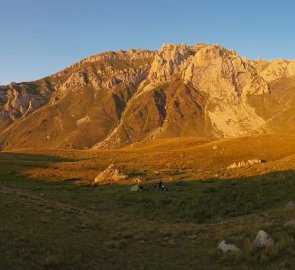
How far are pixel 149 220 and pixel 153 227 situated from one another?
4.85 metres

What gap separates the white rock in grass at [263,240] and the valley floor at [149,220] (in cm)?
57

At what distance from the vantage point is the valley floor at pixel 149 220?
65.7 ft

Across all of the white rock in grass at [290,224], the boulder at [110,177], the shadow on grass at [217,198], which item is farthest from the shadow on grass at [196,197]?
the white rock in grass at [290,224]

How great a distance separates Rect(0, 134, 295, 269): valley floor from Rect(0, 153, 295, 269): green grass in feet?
0.20

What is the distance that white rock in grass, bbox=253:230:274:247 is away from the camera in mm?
21305

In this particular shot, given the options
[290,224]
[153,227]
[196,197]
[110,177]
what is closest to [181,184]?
[196,197]

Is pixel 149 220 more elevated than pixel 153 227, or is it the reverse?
pixel 153 227

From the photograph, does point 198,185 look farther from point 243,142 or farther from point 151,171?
point 243,142

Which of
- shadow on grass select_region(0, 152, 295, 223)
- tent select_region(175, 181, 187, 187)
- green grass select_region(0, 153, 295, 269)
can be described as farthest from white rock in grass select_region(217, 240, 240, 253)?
tent select_region(175, 181, 187, 187)

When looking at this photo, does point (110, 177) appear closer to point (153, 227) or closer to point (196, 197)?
point (196, 197)

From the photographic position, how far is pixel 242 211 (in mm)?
34625

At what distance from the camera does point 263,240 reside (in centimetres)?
2159

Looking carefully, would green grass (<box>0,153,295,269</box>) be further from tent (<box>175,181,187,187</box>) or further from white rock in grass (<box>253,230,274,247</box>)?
tent (<box>175,181,187,187</box>)

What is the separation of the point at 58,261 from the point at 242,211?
20766 mm
